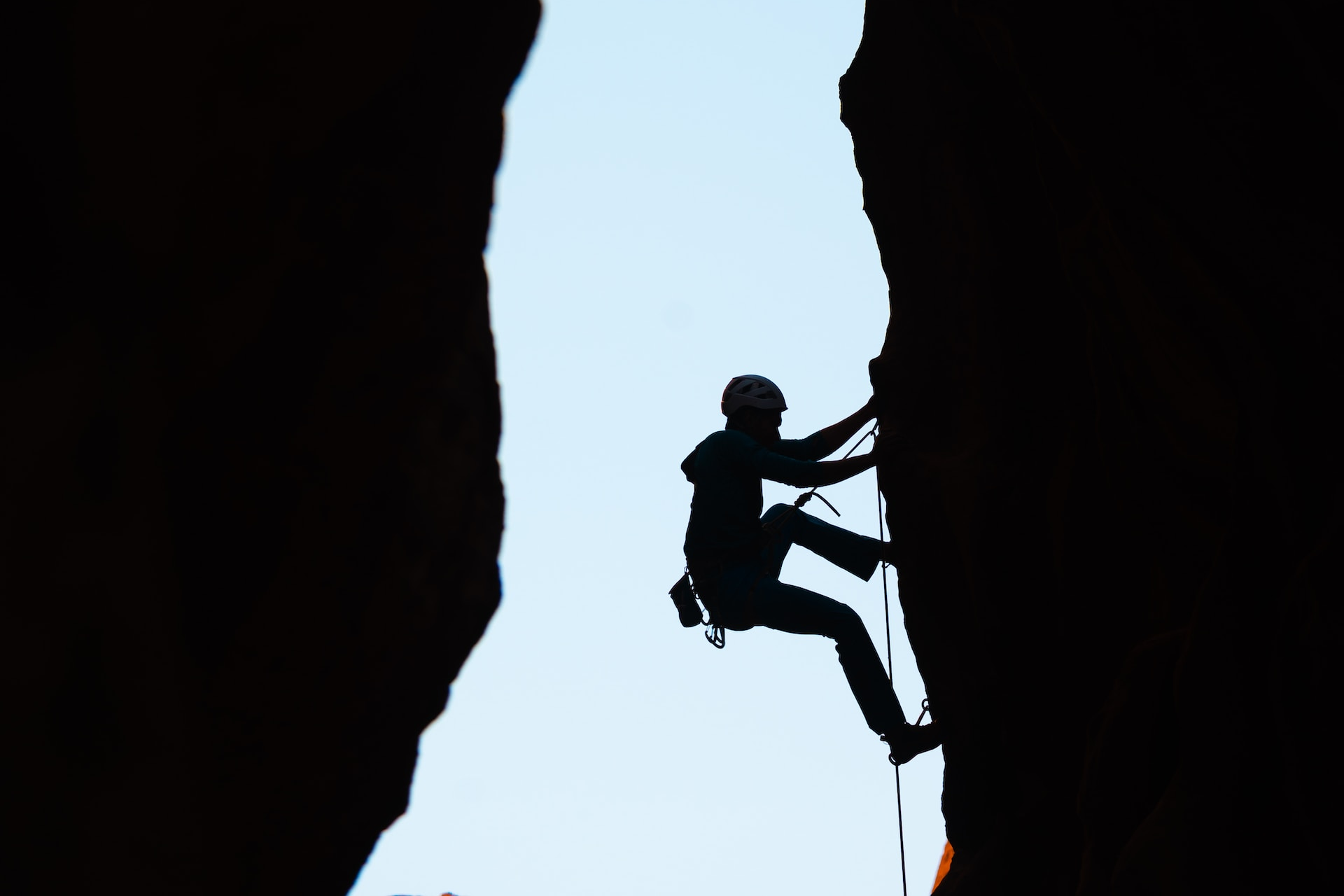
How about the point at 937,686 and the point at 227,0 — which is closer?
the point at 227,0

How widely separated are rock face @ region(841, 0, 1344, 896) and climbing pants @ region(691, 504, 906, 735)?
78 centimetres

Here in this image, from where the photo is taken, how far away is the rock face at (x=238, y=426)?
426cm

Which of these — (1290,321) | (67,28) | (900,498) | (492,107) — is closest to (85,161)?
(67,28)

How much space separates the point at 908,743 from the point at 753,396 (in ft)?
9.13

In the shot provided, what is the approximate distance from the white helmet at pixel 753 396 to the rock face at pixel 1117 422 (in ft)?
2.69

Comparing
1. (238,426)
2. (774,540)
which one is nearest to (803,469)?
(774,540)

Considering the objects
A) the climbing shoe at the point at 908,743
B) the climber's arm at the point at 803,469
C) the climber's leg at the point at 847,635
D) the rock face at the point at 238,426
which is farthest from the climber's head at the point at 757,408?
the rock face at the point at 238,426

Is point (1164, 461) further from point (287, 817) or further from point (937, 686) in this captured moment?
point (287, 817)

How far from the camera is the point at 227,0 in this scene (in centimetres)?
448

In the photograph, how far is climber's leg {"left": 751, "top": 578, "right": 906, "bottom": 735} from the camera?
8711 mm

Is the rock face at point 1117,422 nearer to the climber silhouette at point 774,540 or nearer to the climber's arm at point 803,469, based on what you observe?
the climber silhouette at point 774,540

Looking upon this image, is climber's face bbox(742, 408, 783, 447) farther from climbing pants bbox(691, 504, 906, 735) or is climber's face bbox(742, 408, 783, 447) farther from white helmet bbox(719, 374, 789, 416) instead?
climbing pants bbox(691, 504, 906, 735)

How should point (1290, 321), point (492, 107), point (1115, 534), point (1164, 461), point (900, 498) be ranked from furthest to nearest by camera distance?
point (900, 498)
point (1115, 534)
point (1164, 461)
point (1290, 321)
point (492, 107)

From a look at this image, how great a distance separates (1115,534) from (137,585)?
6.55 metres
